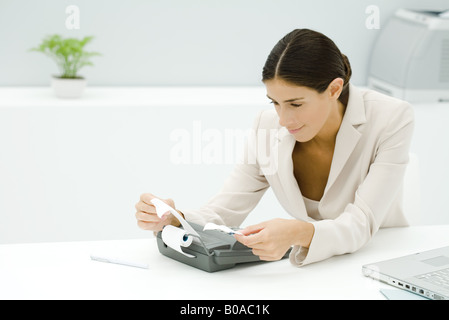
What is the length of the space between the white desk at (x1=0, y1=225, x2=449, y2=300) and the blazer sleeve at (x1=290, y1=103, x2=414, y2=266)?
31 mm

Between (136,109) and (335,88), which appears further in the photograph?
(136,109)

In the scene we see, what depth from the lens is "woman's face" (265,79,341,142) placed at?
5.34 ft

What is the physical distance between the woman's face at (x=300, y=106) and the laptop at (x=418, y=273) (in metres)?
0.42

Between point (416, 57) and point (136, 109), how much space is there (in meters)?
1.33

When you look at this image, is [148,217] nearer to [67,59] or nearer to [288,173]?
[288,173]

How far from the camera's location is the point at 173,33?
3.19 metres

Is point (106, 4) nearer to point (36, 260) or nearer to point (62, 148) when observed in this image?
point (62, 148)

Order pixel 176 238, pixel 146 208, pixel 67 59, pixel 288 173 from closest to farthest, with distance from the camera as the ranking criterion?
pixel 176 238 < pixel 146 208 < pixel 288 173 < pixel 67 59

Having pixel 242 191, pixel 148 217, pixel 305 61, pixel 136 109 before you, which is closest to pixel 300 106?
pixel 305 61

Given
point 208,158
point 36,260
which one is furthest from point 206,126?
point 36,260

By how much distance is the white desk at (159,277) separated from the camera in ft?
4.30

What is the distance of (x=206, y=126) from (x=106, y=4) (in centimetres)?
76
